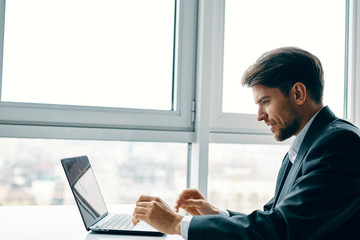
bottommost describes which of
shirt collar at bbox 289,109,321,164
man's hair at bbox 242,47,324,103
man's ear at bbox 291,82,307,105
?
shirt collar at bbox 289,109,321,164

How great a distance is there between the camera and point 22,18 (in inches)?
68.8

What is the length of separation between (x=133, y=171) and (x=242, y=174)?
591 mm

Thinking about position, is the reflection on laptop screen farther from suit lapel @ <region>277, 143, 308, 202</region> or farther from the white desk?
suit lapel @ <region>277, 143, 308, 202</region>

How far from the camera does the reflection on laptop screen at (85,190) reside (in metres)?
1.26

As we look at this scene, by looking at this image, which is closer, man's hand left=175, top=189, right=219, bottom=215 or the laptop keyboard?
the laptop keyboard

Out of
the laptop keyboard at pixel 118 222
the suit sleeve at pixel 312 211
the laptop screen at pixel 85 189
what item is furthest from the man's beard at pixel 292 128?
the laptop screen at pixel 85 189

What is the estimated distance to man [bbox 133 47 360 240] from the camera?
3.20 feet

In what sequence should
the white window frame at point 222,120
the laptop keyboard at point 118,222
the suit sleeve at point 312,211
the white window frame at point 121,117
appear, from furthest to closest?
the white window frame at point 222,120, the white window frame at point 121,117, the laptop keyboard at point 118,222, the suit sleeve at point 312,211

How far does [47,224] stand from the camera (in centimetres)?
134

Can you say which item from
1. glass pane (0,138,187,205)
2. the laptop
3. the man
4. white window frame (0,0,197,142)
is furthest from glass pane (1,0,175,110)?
the man

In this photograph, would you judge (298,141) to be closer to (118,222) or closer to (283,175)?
(283,175)

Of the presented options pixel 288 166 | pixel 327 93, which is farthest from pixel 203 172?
pixel 327 93

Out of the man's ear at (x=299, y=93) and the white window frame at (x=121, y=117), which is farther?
the white window frame at (x=121, y=117)

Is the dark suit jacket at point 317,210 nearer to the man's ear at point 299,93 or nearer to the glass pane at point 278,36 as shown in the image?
the man's ear at point 299,93
